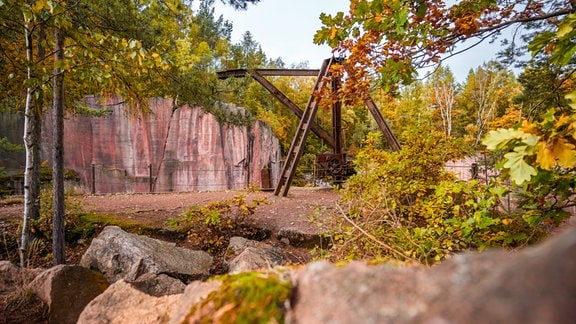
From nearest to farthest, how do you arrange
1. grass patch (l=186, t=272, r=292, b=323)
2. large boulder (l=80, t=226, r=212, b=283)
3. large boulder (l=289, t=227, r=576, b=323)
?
large boulder (l=289, t=227, r=576, b=323) < grass patch (l=186, t=272, r=292, b=323) < large boulder (l=80, t=226, r=212, b=283)

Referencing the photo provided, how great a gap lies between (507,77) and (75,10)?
123 feet

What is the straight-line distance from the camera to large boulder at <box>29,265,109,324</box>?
2543mm

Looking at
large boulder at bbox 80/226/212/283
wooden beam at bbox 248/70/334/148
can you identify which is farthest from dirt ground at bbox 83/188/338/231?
wooden beam at bbox 248/70/334/148

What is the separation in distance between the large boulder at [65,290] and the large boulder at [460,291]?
2.84m

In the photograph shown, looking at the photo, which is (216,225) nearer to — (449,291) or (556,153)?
(556,153)

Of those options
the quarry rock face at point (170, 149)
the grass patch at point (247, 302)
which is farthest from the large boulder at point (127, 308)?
the quarry rock face at point (170, 149)

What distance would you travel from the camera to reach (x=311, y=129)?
9742mm

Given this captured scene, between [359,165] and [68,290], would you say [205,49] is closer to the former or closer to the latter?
[359,165]

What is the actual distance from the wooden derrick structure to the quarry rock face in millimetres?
7608

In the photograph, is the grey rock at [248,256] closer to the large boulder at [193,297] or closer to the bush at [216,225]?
the bush at [216,225]

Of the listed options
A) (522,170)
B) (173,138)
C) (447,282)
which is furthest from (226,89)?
(173,138)

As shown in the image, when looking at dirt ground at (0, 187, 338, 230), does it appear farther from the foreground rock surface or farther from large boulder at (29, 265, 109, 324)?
the foreground rock surface

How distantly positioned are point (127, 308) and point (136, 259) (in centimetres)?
274

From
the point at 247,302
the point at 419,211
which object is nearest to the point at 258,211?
the point at 419,211
